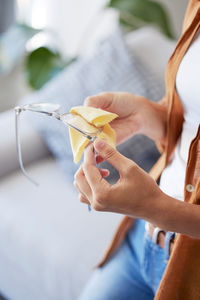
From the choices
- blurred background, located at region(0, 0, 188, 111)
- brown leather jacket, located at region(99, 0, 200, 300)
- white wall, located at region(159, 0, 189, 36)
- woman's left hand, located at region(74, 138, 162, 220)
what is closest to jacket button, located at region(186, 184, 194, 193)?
brown leather jacket, located at region(99, 0, 200, 300)

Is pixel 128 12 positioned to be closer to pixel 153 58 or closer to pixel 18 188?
pixel 153 58

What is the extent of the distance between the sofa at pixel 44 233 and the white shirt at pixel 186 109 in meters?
0.34

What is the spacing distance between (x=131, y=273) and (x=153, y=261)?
3.9 inches

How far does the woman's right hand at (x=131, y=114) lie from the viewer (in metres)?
0.63

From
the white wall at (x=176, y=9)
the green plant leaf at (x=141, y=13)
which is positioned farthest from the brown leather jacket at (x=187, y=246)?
the white wall at (x=176, y=9)

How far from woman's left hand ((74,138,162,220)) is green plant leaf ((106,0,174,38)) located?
123 centimetres

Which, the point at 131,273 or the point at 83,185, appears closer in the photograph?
the point at 83,185

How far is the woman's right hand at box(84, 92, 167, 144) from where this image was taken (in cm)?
63

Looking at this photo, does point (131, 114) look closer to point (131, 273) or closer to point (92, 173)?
point (92, 173)

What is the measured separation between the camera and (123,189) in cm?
45

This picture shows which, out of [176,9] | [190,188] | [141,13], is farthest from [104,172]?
[176,9]

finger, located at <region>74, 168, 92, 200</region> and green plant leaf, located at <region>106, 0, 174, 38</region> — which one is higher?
finger, located at <region>74, 168, 92, 200</region>

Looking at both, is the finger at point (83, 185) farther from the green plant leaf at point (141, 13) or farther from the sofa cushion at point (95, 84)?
the green plant leaf at point (141, 13)

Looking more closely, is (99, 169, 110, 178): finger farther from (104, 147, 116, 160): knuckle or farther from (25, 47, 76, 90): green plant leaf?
(25, 47, 76, 90): green plant leaf
